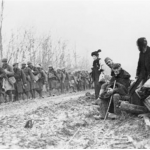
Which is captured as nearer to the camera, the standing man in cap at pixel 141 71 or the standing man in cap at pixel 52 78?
the standing man in cap at pixel 141 71

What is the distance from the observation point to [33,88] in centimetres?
1390

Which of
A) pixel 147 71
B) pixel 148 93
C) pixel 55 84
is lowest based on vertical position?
pixel 55 84

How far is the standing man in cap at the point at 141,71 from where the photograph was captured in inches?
249

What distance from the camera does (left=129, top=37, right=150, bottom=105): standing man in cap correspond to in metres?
6.32

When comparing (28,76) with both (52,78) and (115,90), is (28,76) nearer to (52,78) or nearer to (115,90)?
(52,78)

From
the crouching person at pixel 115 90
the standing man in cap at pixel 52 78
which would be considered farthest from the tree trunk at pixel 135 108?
the standing man in cap at pixel 52 78

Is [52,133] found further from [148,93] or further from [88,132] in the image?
[148,93]

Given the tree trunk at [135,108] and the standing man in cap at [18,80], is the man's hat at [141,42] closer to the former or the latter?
the tree trunk at [135,108]

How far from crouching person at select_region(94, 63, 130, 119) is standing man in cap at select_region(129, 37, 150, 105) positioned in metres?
0.29

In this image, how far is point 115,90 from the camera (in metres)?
6.68

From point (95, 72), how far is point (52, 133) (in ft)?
16.0

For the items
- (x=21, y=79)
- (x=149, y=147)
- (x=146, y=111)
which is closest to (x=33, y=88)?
(x=21, y=79)

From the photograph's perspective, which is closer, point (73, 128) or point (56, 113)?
point (73, 128)

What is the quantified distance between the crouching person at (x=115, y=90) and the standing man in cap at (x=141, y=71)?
290 mm
